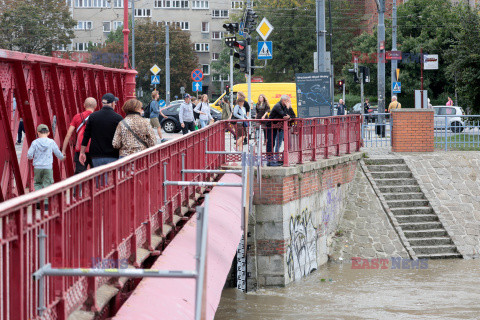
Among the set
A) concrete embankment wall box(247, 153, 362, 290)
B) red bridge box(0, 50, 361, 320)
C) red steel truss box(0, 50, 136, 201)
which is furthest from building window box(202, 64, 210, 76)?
red steel truss box(0, 50, 136, 201)

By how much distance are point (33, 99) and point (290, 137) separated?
6291 mm

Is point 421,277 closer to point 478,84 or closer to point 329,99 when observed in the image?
point 329,99

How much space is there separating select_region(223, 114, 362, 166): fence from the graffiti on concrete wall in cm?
121

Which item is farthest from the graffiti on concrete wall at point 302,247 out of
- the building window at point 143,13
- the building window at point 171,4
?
the building window at point 171,4

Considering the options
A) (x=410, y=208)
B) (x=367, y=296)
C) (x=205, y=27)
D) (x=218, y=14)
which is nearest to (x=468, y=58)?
(x=410, y=208)

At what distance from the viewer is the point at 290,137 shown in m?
16.6

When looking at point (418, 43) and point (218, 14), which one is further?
point (218, 14)

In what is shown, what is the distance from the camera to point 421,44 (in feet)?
186

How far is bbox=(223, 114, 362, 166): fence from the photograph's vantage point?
54.1 feet

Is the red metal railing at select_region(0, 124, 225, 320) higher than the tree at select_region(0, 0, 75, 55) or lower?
lower

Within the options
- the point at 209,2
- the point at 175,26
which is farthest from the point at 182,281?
the point at 209,2

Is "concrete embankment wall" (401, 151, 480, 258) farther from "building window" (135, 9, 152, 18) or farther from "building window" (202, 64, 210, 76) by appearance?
"building window" (135, 9, 152, 18)

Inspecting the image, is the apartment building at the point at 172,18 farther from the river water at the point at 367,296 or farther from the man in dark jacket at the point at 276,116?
the river water at the point at 367,296

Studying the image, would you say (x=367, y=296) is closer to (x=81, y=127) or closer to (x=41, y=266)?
(x=81, y=127)
